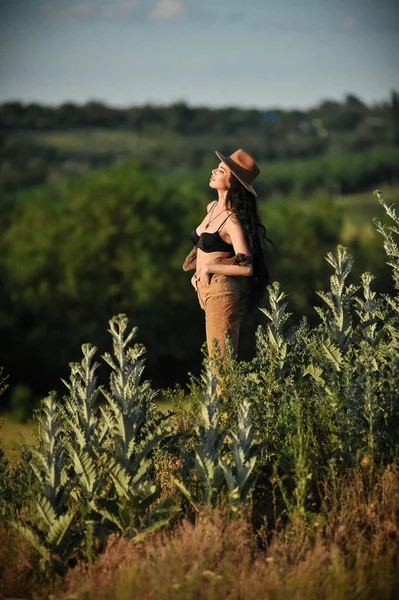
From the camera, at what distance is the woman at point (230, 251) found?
6.30m

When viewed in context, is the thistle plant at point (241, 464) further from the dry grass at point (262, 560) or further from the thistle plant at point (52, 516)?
the thistle plant at point (52, 516)

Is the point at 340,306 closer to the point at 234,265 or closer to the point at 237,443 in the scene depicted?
the point at 234,265

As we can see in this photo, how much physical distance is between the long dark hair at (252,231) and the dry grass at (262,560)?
5.87ft

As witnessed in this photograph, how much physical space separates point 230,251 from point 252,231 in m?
0.22

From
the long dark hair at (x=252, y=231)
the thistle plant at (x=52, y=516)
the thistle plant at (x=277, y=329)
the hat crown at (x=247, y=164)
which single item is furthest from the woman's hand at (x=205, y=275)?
the thistle plant at (x=52, y=516)

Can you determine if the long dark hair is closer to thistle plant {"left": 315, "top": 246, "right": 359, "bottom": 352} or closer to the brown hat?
the brown hat

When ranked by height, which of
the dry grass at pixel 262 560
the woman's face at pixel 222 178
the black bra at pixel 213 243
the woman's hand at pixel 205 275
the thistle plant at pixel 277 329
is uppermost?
the woman's face at pixel 222 178

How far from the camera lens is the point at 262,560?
4.75 metres

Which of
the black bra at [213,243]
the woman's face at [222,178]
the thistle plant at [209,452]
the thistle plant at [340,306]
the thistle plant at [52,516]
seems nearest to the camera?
the thistle plant at [52,516]

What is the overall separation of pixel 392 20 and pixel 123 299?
52.5m

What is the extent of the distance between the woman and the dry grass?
1572 mm

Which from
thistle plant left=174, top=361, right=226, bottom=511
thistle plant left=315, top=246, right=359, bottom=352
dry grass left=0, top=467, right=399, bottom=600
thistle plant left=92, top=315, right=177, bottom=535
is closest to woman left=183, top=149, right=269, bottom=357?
thistle plant left=315, top=246, right=359, bottom=352

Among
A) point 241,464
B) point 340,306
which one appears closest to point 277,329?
point 340,306

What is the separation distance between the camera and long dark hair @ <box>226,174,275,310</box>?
6414mm
